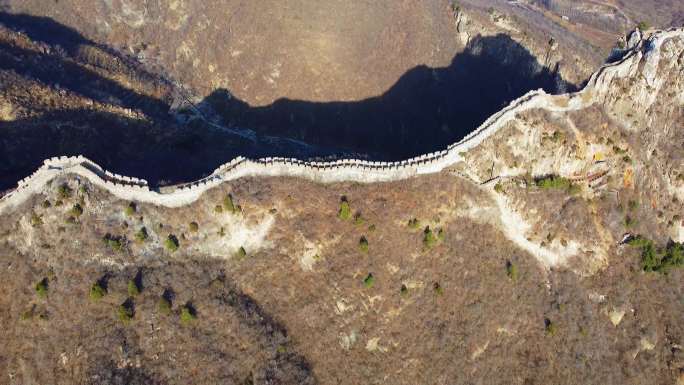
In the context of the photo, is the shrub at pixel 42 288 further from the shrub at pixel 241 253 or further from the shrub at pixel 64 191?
the shrub at pixel 241 253

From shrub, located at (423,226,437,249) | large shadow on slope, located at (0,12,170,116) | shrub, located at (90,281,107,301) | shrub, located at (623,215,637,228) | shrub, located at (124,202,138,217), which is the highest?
large shadow on slope, located at (0,12,170,116)

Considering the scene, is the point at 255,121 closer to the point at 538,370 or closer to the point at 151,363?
the point at 151,363

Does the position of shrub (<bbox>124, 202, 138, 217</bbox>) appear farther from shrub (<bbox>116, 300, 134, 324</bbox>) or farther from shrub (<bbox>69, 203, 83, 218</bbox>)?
shrub (<bbox>116, 300, 134, 324</bbox>)

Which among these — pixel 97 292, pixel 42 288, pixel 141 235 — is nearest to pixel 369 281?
pixel 141 235

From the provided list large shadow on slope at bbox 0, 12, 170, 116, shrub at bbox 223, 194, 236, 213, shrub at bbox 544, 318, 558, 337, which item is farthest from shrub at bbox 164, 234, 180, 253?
shrub at bbox 544, 318, 558, 337

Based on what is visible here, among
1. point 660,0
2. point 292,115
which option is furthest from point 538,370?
point 660,0

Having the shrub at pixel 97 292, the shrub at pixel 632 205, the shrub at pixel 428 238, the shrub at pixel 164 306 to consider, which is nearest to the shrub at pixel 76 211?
the shrub at pixel 97 292
